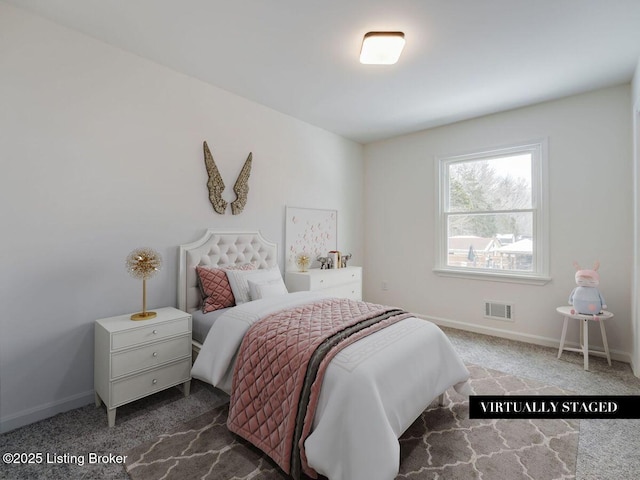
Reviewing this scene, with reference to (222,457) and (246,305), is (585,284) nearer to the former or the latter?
(246,305)

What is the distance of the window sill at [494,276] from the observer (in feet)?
11.7

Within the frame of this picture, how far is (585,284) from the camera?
299cm

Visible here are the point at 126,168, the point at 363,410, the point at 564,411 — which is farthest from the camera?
the point at 126,168

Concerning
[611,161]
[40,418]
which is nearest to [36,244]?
[40,418]

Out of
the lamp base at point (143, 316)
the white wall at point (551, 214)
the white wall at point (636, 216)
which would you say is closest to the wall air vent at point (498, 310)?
the white wall at point (551, 214)

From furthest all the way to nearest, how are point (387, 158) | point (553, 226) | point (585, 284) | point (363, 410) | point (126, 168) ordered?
point (387, 158), point (553, 226), point (585, 284), point (126, 168), point (363, 410)

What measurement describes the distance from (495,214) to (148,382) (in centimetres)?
397

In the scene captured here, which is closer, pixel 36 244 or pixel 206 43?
pixel 36 244

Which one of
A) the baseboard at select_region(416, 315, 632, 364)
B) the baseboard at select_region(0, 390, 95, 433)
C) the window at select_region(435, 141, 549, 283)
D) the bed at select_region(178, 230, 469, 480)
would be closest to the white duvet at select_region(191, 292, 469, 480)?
the bed at select_region(178, 230, 469, 480)

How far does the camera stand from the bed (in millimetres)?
1422

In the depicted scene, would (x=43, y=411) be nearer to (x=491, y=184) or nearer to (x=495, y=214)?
(x=495, y=214)

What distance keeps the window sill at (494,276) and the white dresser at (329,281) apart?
1115 millimetres

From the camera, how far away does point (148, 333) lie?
7.29ft

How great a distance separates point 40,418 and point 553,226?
4823 mm
